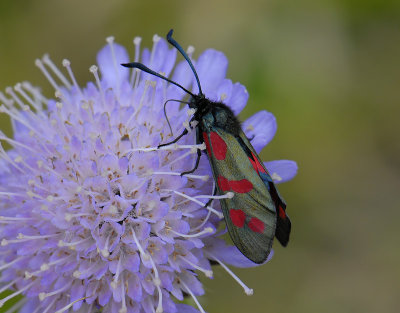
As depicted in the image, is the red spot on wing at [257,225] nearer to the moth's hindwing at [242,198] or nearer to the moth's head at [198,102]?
the moth's hindwing at [242,198]

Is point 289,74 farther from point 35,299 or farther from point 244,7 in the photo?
point 35,299

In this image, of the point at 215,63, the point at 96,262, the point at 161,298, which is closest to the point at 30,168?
the point at 96,262

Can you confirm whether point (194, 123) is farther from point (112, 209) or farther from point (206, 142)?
point (112, 209)

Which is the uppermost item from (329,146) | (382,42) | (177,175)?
(177,175)

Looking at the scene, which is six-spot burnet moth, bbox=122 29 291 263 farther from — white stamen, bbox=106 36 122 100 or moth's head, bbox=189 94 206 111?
white stamen, bbox=106 36 122 100

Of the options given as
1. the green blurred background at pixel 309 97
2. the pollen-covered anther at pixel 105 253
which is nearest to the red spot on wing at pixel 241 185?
the pollen-covered anther at pixel 105 253
